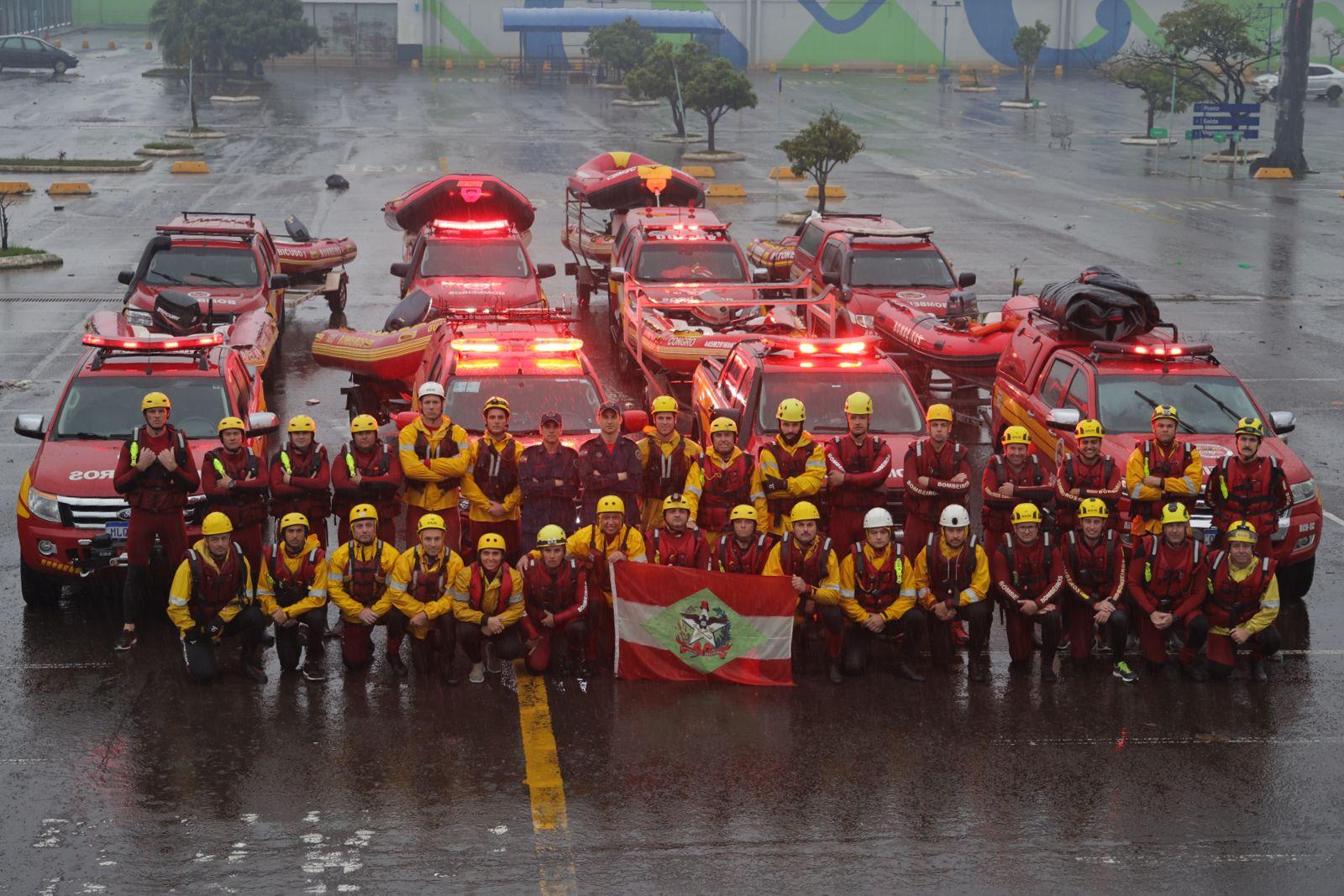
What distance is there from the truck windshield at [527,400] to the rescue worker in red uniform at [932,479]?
2874mm

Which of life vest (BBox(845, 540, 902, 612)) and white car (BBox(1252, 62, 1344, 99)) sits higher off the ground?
white car (BBox(1252, 62, 1344, 99))

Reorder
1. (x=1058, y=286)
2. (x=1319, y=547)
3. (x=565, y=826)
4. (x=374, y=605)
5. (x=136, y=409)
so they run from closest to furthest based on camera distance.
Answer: (x=565, y=826) < (x=374, y=605) < (x=136, y=409) < (x=1319, y=547) < (x=1058, y=286)

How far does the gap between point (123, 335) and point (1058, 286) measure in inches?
351

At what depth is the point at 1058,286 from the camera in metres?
16.1

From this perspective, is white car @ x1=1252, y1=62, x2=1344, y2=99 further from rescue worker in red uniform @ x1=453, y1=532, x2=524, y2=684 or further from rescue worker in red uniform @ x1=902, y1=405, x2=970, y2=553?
rescue worker in red uniform @ x1=453, y1=532, x2=524, y2=684

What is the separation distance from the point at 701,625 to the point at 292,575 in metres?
2.84

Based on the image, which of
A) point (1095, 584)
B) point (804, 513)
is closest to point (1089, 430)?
point (1095, 584)

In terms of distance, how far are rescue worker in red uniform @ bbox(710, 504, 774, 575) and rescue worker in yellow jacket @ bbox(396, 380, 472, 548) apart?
86.3 inches

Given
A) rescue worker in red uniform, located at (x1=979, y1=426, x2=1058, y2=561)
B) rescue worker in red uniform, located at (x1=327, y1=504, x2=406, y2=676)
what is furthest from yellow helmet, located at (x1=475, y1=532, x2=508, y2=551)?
rescue worker in red uniform, located at (x1=979, y1=426, x2=1058, y2=561)

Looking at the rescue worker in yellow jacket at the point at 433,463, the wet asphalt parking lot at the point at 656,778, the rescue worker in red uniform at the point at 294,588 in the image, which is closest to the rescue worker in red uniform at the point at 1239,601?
the wet asphalt parking lot at the point at 656,778

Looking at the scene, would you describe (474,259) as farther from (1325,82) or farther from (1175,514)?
(1325,82)

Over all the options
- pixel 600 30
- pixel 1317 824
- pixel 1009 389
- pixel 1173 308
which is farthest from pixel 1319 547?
pixel 600 30

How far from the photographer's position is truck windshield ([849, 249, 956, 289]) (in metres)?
21.6

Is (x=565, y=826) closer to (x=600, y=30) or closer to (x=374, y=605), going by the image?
(x=374, y=605)
